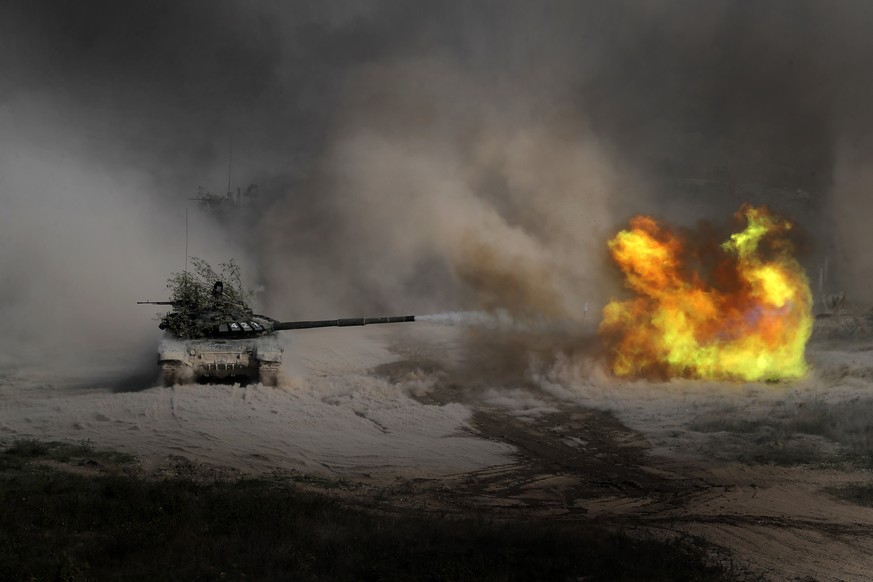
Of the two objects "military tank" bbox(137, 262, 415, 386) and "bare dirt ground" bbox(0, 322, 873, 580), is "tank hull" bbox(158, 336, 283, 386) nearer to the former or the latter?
"military tank" bbox(137, 262, 415, 386)

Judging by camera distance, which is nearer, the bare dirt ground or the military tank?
the bare dirt ground

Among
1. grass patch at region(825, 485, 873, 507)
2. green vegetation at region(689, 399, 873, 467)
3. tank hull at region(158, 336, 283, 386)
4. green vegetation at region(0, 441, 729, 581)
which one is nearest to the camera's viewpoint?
green vegetation at region(0, 441, 729, 581)

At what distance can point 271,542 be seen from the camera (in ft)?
30.0

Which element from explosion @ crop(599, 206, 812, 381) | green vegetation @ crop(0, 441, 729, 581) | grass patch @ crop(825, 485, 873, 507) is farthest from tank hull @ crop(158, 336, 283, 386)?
grass patch @ crop(825, 485, 873, 507)

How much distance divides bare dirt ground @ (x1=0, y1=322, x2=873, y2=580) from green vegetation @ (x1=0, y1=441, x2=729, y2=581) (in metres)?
1.14

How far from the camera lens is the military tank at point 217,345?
18.7m

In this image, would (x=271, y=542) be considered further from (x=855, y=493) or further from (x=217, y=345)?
(x=217, y=345)

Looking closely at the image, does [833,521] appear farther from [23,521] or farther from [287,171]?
[287,171]

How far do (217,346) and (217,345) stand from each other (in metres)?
Answer: 0.03

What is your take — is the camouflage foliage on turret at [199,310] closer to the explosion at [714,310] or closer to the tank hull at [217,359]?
the tank hull at [217,359]

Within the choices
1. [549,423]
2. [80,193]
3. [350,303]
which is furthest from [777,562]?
[80,193]

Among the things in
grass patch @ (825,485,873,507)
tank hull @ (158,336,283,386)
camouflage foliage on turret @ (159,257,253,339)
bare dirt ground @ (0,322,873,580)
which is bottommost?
grass patch @ (825,485,873,507)

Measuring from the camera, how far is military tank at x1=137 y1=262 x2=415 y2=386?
18.7 meters

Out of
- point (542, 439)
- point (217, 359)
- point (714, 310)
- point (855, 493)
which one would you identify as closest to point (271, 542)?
point (542, 439)
